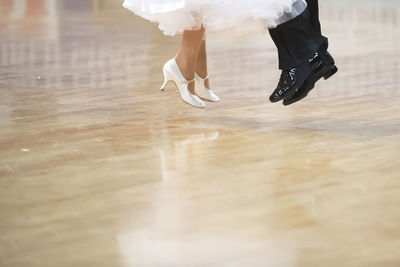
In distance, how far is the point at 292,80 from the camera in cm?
257

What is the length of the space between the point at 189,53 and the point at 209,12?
22 centimetres

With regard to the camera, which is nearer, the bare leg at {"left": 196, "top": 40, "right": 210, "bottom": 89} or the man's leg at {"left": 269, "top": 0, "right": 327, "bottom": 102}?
the man's leg at {"left": 269, "top": 0, "right": 327, "bottom": 102}

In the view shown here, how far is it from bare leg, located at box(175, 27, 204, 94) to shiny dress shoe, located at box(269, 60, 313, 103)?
31 centimetres

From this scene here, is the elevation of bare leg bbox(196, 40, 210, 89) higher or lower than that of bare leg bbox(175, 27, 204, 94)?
lower

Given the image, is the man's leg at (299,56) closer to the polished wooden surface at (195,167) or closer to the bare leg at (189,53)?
the polished wooden surface at (195,167)

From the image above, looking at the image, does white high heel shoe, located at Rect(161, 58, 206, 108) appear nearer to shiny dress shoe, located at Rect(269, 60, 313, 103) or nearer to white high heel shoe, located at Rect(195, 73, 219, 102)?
white high heel shoe, located at Rect(195, 73, 219, 102)

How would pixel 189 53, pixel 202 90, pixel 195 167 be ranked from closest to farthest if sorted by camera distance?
pixel 195 167 → pixel 189 53 → pixel 202 90

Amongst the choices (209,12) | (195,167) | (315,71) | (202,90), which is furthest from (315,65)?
(195,167)

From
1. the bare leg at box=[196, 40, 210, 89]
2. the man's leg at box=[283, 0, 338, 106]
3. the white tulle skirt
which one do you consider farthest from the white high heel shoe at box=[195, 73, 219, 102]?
the man's leg at box=[283, 0, 338, 106]

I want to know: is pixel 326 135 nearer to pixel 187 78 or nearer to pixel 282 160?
pixel 282 160

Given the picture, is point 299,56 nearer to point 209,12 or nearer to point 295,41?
point 295,41

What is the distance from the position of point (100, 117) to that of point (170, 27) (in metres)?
0.34

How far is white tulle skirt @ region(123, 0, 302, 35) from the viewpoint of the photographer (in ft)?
8.32

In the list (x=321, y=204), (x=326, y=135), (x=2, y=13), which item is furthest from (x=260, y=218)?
(x=2, y=13)
